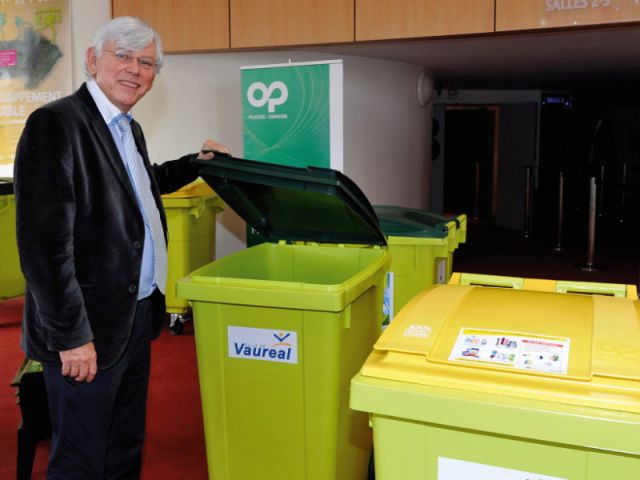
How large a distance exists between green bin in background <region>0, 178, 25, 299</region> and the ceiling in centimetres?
246

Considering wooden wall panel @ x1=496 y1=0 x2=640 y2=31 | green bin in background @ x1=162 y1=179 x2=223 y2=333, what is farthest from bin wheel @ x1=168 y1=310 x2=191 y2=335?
wooden wall panel @ x1=496 y1=0 x2=640 y2=31

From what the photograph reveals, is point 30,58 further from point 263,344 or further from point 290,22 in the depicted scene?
point 263,344

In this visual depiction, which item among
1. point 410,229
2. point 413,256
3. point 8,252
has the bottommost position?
point 8,252

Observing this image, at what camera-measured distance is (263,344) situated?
184cm

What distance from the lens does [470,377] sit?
1.19 metres

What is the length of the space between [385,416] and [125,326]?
2.70 ft

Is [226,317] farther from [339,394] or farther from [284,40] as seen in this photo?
[284,40]

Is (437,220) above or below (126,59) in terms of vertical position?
below

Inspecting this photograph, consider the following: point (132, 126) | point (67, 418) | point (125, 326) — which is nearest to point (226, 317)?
point (125, 326)

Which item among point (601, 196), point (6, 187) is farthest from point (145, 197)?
point (601, 196)

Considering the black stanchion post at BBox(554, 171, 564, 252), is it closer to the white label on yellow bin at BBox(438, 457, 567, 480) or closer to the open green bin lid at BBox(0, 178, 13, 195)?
the open green bin lid at BBox(0, 178, 13, 195)

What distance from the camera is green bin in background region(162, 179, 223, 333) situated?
13.5 ft

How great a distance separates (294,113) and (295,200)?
5.72 ft

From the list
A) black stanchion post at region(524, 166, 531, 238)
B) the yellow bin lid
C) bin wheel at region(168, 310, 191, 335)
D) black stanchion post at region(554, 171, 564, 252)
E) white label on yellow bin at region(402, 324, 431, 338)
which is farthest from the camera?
black stanchion post at region(524, 166, 531, 238)
